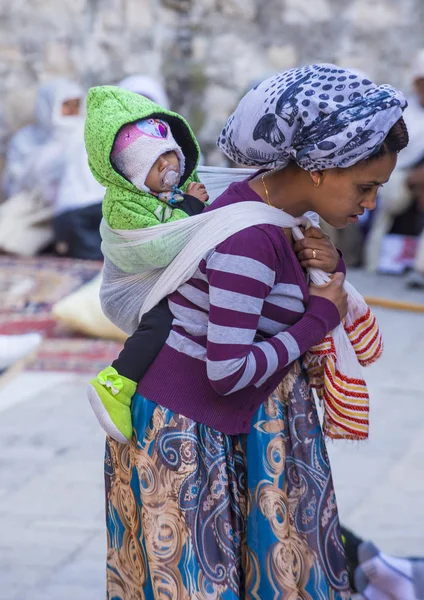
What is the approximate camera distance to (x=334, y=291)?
1.99m

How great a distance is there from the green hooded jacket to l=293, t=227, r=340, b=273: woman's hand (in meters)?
0.26

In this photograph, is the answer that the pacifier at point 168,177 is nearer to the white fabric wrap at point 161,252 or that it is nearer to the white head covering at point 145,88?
the white fabric wrap at point 161,252

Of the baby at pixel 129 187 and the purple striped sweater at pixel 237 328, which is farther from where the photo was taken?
the baby at pixel 129 187

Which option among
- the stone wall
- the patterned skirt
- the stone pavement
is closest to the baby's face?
the patterned skirt

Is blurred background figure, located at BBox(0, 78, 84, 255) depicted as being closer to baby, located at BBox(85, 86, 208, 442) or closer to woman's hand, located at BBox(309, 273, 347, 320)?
baby, located at BBox(85, 86, 208, 442)

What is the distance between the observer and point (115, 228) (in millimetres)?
2061

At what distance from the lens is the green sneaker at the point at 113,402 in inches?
79.4

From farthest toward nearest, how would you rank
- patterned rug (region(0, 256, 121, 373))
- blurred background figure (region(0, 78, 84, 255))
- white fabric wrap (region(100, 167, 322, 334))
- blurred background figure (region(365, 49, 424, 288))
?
1. blurred background figure (region(0, 78, 84, 255))
2. blurred background figure (region(365, 49, 424, 288))
3. patterned rug (region(0, 256, 121, 373))
4. white fabric wrap (region(100, 167, 322, 334))

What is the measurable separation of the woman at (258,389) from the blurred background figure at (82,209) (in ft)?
16.7

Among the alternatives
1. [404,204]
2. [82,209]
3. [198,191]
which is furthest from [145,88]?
[198,191]

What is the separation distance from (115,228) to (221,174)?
12.9 inches

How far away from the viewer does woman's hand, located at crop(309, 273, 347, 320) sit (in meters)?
1.98

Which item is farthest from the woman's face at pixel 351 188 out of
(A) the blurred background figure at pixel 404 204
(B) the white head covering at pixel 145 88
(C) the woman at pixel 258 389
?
(B) the white head covering at pixel 145 88

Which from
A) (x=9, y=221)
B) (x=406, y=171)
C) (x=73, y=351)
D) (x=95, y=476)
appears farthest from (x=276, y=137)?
(x=9, y=221)
